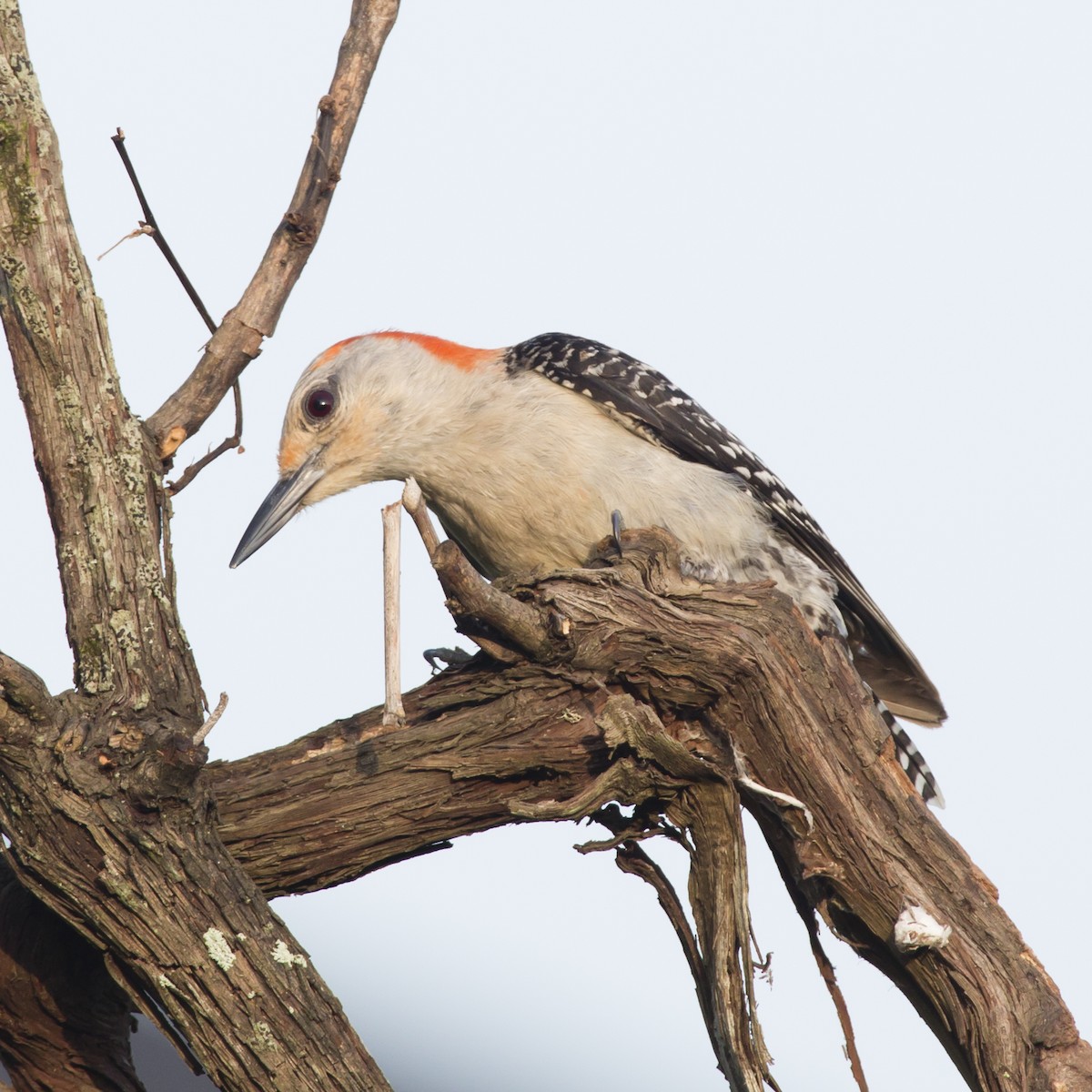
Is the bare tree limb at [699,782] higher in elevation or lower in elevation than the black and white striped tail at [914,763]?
lower

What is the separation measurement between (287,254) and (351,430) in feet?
4.69

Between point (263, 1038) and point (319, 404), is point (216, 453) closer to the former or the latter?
point (319, 404)

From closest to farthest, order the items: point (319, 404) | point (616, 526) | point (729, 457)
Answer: point (616, 526) < point (319, 404) < point (729, 457)

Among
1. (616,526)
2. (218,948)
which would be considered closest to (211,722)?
(218,948)

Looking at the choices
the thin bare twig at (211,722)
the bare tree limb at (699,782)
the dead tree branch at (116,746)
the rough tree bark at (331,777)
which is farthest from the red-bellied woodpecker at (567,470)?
the thin bare twig at (211,722)

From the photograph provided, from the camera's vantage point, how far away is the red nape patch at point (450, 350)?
6.26 m

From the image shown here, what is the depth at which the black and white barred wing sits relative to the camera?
587 cm

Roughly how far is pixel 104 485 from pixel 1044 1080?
12.8 feet

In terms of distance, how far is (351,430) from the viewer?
5.91m

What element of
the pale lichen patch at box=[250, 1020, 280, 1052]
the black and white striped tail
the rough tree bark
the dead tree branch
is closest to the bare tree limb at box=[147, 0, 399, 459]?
the rough tree bark

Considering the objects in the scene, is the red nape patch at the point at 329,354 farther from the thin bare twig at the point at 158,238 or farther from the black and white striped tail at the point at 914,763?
the black and white striped tail at the point at 914,763

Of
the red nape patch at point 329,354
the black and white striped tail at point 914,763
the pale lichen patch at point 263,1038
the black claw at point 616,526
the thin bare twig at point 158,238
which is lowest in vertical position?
the pale lichen patch at point 263,1038

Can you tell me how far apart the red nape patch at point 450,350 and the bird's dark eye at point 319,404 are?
2.23 ft

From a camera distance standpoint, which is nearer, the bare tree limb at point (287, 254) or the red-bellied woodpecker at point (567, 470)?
the bare tree limb at point (287, 254)
